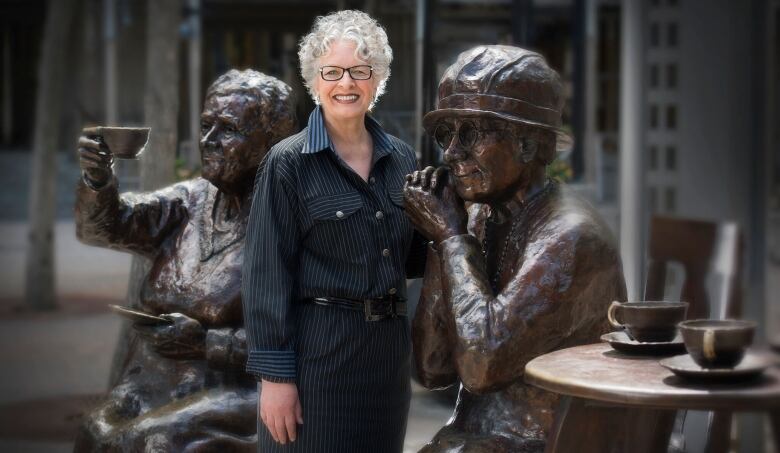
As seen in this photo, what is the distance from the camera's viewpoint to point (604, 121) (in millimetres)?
10039

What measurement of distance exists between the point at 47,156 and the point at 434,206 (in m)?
7.60

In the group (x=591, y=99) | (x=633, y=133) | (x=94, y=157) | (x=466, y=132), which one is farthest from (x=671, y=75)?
(x=591, y=99)

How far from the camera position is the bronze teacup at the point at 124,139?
11.9 ft

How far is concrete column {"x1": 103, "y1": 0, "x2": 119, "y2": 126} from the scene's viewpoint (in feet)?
45.3

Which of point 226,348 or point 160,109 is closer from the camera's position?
point 226,348

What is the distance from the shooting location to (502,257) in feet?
10.4

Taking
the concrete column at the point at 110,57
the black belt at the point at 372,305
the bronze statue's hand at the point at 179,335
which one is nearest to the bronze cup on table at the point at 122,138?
the bronze statue's hand at the point at 179,335

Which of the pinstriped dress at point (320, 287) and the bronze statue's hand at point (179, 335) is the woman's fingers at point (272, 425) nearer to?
the pinstriped dress at point (320, 287)

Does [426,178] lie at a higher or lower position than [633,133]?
lower

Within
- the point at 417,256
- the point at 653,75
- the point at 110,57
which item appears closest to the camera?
the point at 417,256

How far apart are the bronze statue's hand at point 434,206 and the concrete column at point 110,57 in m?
10.9

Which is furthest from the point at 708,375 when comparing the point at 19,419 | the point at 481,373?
the point at 19,419

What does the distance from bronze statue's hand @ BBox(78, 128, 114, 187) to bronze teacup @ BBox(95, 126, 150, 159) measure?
0.08ft

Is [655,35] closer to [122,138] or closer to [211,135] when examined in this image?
[211,135]
